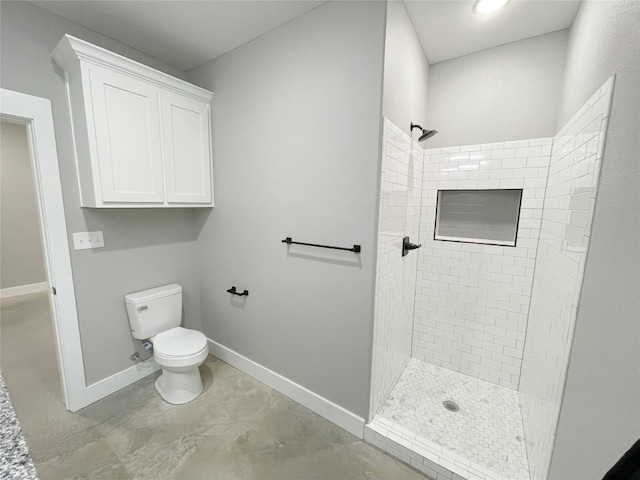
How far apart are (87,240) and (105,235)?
111 millimetres

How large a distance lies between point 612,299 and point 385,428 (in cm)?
141

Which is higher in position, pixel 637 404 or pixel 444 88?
pixel 444 88

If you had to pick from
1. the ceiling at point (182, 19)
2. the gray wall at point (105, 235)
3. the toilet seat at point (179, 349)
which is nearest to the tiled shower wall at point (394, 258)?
the ceiling at point (182, 19)

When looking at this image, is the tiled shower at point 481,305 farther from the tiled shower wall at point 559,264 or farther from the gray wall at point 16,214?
the gray wall at point 16,214

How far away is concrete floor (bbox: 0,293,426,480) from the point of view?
1460 mm

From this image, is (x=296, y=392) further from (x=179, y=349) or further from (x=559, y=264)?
(x=559, y=264)

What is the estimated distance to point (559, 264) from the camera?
133cm

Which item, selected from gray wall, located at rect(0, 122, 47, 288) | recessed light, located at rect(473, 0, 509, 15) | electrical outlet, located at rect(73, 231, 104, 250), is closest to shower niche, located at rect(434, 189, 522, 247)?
recessed light, located at rect(473, 0, 509, 15)

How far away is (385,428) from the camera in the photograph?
166 centimetres

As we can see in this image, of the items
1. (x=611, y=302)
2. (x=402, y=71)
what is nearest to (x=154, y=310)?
(x=402, y=71)

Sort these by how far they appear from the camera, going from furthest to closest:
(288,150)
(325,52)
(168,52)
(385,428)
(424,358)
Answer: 1. (424,358)
2. (168,52)
3. (288,150)
4. (385,428)
5. (325,52)

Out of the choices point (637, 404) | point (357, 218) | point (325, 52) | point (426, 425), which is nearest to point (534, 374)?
point (426, 425)

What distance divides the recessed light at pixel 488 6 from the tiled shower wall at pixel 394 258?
768 mm

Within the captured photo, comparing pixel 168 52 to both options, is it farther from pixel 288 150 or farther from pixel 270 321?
pixel 270 321
